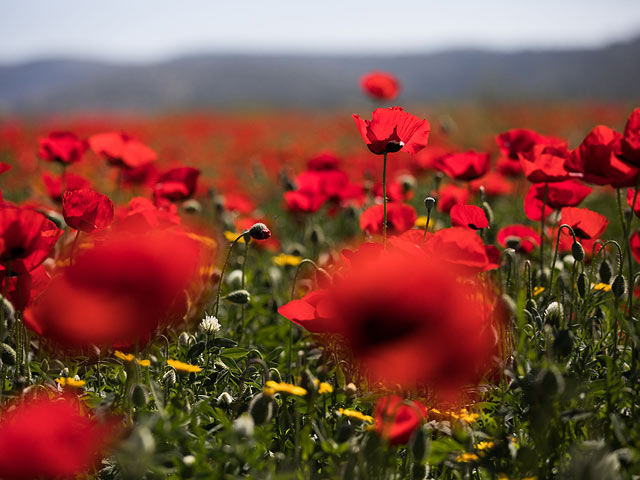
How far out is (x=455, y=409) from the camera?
1330mm

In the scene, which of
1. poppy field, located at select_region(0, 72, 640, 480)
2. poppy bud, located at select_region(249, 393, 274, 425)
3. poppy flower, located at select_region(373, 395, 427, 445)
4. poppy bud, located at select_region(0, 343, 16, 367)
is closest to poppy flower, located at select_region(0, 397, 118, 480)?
poppy field, located at select_region(0, 72, 640, 480)

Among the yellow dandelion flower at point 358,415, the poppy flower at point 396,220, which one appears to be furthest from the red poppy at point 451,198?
the yellow dandelion flower at point 358,415

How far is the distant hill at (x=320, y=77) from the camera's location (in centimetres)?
9862

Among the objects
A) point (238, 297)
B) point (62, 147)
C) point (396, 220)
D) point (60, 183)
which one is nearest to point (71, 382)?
point (238, 297)

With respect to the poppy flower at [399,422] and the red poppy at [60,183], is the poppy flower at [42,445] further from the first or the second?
the red poppy at [60,183]

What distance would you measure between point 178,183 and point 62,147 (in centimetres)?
53

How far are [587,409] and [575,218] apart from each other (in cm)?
74

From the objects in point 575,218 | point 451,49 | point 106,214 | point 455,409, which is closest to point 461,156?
point 575,218

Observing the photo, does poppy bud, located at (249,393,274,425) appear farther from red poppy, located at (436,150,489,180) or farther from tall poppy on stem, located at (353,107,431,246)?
red poppy, located at (436,150,489,180)

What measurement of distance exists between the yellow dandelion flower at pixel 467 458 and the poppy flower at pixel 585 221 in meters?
0.85

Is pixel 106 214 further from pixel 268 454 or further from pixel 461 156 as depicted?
pixel 461 156

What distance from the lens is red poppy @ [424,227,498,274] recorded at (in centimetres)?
116

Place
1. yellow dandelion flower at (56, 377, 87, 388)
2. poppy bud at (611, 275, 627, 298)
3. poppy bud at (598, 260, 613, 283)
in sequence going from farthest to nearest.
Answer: poppy bud at (598, 260, 613, 283) < poppy bud at (611, 275, 627, 298) < yellow dandelion flower at (56, 377, 87, 388)

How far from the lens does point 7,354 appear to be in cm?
139
